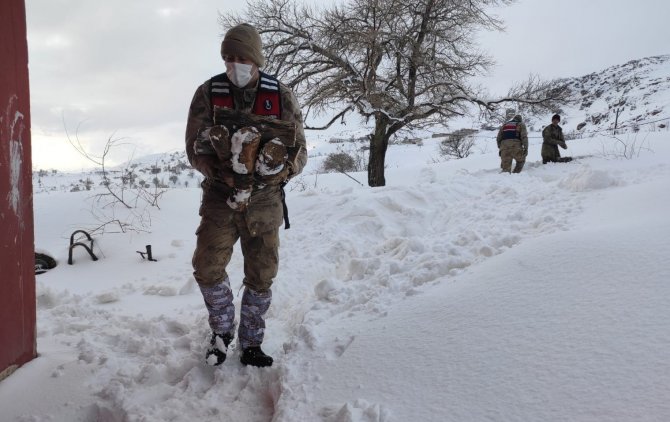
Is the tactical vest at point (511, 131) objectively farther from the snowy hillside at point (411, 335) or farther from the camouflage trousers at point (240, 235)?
the camouflage trousers at point (240, 235)

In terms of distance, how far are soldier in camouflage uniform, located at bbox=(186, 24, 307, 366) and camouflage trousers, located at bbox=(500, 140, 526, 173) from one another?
8829 millimetres

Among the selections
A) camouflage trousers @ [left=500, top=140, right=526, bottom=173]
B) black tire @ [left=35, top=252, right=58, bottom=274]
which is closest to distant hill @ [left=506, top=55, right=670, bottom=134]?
camouflage trousers @ [left=500, top=140, right=526, bottom=173]

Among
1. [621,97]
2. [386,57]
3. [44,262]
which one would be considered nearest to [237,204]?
[44,262]

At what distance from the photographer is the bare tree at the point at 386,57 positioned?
31.3 ft

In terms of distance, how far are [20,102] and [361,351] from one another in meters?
2.20

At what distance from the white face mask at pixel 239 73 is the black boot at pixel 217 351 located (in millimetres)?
1383

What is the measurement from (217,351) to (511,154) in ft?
30.6

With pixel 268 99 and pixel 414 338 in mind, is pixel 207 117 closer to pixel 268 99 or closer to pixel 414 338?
pixel 268 99

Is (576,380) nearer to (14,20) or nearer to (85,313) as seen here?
(14,20)

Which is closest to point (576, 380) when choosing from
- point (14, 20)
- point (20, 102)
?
point (20, 102)

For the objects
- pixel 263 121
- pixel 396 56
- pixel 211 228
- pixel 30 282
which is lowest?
pixel 30 282

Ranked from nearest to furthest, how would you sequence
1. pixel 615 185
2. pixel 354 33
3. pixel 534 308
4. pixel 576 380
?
pixel 576 380
pixel 534 308
pixel 615 185
pixel 354 33

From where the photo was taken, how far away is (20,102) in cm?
216

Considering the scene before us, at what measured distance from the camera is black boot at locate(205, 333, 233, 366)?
2225mm
